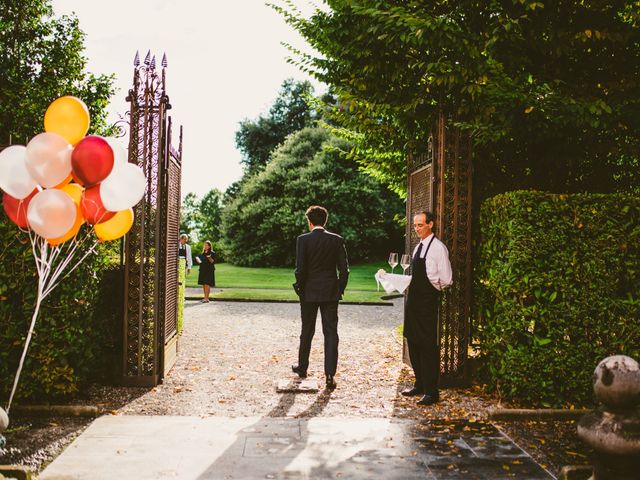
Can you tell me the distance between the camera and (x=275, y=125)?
5181 cm

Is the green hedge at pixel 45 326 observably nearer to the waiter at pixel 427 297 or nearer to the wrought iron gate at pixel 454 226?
the waiter at pixel 427 297

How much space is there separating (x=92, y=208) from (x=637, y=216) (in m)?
5.33

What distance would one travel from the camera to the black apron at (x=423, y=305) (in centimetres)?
664

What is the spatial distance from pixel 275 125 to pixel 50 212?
48075mm

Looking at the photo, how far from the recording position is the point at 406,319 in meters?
6.92

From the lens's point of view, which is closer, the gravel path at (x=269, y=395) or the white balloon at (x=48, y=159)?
the white balloon at (x=48, y=159)

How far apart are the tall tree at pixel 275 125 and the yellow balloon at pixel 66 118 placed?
4625 cm

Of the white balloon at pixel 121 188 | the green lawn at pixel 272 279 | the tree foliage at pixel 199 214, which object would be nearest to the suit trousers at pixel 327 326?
the white balloon at pixel 121 188

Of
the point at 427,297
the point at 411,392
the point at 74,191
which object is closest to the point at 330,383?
the point at 411,392

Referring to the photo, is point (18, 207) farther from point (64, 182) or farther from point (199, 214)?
point (199, 214)

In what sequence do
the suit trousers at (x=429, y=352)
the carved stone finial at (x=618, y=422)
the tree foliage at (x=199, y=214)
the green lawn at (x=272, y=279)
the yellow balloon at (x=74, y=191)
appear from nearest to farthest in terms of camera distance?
the carved stone finial at (x=618, y=422) → the yellow balloon at (x=74, y=191) → the suit trousers at (x=429, y=352) → the green lawn at (x=272, y=279) → the tree foliage at (x=199, y=214)

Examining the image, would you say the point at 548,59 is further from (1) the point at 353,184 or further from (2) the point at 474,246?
(1) the point at 353,184

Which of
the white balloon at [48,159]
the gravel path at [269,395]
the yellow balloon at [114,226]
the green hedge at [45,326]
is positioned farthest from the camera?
the green hedge at [45,326]

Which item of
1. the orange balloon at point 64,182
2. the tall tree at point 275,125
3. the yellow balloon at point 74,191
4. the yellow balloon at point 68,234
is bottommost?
the yellow balloon at point 68,234
